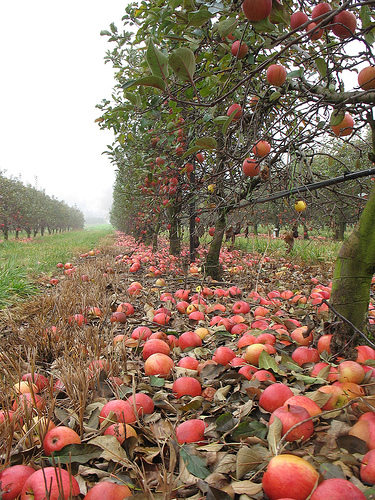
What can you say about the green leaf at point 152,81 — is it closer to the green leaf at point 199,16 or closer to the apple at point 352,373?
the green leaf at point 199,16

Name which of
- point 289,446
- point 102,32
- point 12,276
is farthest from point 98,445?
point 12,276

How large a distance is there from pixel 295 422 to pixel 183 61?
147 cm

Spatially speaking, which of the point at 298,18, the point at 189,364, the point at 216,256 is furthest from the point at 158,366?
the point at 216,256

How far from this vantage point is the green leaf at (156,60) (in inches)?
42.8

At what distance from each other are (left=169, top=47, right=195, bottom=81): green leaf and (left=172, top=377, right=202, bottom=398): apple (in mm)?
1460

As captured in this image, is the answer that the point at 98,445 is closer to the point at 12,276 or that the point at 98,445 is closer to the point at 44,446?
the point at 44,446

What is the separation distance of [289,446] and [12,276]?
5.14 metres

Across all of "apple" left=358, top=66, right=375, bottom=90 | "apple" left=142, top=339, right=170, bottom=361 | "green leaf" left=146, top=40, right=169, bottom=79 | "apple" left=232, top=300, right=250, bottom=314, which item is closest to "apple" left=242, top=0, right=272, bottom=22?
"green leaf" left=146, top=40, right=169, bottom=79

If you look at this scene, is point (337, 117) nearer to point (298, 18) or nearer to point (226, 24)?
point (298, 18)

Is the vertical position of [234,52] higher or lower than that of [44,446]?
higher

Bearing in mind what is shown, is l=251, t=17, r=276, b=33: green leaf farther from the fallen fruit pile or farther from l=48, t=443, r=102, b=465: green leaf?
l=48, t=443, r=102, b=465: green leaf

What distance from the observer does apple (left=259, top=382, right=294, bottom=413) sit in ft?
4.18

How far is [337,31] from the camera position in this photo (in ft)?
4.78

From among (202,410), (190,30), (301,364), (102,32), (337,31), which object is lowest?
(202,410)
